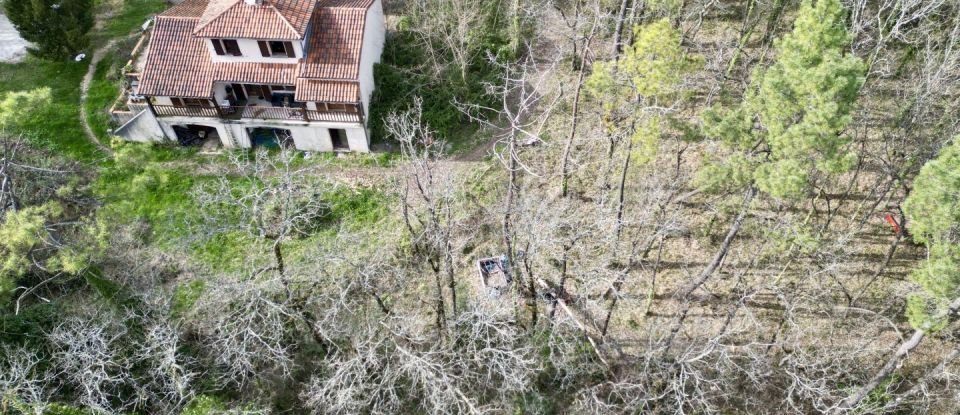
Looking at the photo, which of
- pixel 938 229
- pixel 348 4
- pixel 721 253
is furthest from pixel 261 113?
pixel 938 229

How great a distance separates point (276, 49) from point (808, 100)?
25509 mm

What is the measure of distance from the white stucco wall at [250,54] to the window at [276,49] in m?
0.15

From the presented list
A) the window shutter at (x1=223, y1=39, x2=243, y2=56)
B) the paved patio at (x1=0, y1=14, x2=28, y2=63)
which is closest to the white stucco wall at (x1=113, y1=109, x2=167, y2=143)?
the window shutter at (x1=223, y1=39, x2=243, y2=56)

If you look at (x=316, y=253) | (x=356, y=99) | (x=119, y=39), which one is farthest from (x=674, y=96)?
(x=119, y=39)

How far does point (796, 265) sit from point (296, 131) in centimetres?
2590

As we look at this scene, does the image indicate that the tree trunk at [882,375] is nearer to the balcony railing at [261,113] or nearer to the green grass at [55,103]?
the balcony railing at [261,113]

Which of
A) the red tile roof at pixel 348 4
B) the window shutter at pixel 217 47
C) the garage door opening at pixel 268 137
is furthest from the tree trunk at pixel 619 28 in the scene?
the window shutter at pixel 217 47

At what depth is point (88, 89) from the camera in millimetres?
37906

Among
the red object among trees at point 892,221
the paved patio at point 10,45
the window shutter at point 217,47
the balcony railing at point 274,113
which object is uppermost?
the window shutter at point 217,47

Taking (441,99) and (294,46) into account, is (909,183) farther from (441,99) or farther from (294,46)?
(294,46)

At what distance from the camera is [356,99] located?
3158 cm

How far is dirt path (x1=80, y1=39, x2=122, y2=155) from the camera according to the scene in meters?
35.2

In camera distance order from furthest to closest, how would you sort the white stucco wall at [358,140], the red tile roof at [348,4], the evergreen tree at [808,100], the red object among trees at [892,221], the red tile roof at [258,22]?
the red tile roof at [348,4]
the white stucco wall at [358,140]
the red tile roof at [258,22]
the red object among trees at [892,221]
the evergreen tree at [808,100]

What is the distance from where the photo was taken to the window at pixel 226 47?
105 ft
